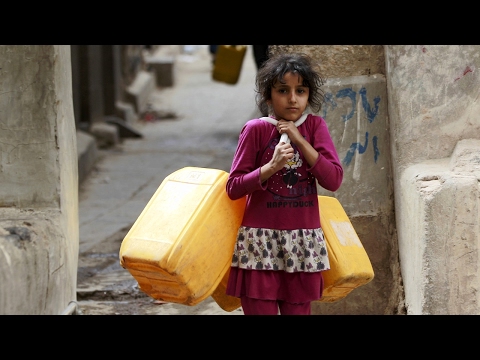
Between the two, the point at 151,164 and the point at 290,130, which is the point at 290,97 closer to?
the point at 290,130

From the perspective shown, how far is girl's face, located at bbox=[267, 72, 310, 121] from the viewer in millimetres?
3514

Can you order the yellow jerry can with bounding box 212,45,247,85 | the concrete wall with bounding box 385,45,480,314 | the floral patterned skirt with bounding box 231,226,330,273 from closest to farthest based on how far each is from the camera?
the floral patterned skirt with bounding box 231,226,330,273 < the concrete wall with bounding box 385,45,480,314 < the yellow jerry can with bounding box 212,45,247,85

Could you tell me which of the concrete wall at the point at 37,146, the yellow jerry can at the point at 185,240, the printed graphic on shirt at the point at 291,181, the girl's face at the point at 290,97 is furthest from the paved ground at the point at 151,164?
the girl's face at the point at 290,97

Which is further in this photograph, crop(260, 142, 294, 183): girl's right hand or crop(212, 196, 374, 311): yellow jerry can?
crop(212, 196, 374, 311): yellow jerry can

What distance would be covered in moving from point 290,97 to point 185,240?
685 mm

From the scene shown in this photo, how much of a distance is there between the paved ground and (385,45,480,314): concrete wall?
4.23ft

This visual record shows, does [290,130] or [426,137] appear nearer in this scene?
[290,130]

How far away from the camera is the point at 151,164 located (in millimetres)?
10242

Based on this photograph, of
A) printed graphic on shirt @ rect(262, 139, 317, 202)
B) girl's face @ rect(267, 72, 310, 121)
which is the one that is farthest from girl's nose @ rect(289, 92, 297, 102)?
printed graphic on shirt @ rect(262, 139, 317, 202)

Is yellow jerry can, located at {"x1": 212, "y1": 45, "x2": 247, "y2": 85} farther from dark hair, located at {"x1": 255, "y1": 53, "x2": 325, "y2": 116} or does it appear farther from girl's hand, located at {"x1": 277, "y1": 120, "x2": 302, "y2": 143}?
girl's hand, located at {"x1": 277, "y1": 120, "x2": 302, "y2": 143}

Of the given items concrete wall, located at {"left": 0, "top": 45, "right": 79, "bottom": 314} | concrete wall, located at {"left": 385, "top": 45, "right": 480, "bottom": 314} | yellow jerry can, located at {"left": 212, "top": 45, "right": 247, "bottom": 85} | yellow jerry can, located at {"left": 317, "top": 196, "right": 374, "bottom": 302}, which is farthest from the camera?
yellow jerry can, located at {"left": 212, "top": 45, "right": 247, "bottom": 85}

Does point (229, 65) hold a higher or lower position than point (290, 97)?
higher

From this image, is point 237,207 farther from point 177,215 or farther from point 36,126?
point 36,126

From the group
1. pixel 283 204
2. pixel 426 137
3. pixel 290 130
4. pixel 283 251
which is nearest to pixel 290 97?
pixel 290 130
